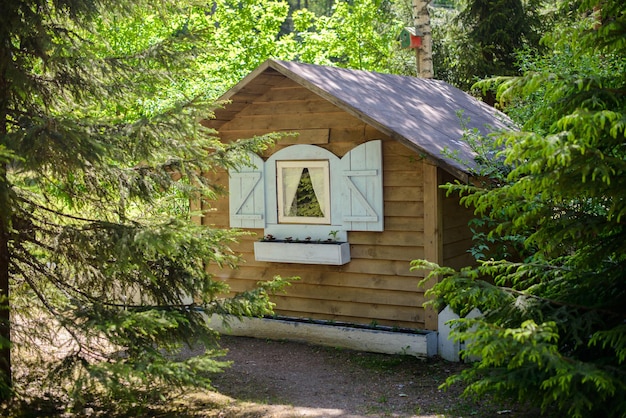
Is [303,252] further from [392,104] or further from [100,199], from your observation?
[100,199]

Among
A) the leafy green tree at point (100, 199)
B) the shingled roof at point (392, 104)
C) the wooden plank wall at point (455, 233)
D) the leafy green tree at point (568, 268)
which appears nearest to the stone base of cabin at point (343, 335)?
the wooden plank wall at point (455, 233)

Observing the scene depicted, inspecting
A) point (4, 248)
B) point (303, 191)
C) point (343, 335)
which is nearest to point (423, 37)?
point (303, 191)

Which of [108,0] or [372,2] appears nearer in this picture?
[108,0]

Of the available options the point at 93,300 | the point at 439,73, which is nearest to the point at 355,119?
the point at 93,300

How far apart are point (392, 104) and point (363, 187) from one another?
130 centimetres

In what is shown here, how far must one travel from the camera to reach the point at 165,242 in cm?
555

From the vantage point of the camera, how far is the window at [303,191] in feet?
30.6

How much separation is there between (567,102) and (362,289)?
15.9ft

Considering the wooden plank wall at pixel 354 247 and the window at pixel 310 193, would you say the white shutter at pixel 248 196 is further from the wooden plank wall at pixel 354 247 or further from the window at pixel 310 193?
the wooden plank wall at pixel 354 247

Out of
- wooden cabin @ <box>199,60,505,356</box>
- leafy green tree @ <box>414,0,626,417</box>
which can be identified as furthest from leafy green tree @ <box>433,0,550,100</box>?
leafy green tree @ <box>414,0,626,417</box>

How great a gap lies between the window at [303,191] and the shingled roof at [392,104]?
42.3 inches

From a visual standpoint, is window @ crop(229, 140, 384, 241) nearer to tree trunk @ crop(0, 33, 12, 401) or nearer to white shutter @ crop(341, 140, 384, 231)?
white shutter @ crop(341, 140, 384, 231)

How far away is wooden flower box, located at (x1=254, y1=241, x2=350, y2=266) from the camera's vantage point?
8.96m

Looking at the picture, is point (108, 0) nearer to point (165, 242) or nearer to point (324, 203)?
point (165, 242)
